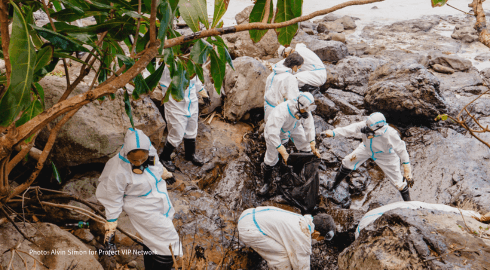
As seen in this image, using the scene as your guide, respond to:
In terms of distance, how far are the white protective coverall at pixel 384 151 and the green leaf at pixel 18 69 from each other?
373 cm

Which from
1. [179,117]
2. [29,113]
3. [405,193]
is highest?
[29,113]

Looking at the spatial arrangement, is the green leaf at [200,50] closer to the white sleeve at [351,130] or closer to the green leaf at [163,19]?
the green leaf at [163,19]

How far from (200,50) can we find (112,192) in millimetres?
1620

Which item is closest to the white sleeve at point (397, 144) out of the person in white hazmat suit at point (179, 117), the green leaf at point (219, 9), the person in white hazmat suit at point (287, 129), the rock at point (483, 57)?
the person in white hazmat suit at point (287, 129)

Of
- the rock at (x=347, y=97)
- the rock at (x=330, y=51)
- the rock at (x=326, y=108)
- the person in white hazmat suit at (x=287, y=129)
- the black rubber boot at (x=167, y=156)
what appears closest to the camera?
the person in white hazmat suit at (x=287, y=129)

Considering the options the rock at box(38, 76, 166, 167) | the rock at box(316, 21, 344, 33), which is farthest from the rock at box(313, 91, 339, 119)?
the rock at box(316, 21, 344, 33)

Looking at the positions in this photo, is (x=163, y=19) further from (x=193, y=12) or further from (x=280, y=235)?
(x=280, y=235)

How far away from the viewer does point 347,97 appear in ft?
21.1

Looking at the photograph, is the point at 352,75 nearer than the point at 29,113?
No

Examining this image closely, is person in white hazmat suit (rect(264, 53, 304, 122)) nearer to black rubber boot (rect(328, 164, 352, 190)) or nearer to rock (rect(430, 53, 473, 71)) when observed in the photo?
black rubber boot (rect(328, 164, 352, 190))

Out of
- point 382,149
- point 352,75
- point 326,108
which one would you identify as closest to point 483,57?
point 352,75

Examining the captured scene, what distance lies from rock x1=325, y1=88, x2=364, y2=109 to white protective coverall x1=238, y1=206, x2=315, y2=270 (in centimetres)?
403

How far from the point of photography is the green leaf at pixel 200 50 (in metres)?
1.29

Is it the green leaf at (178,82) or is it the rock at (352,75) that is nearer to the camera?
the green leaf at (178,82)
